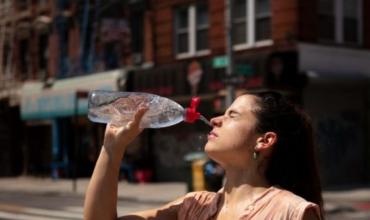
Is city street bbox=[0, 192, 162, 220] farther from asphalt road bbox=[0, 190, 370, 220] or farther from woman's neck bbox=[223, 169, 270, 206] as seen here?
woman's neck bbox=[223, 169, 270, 206]

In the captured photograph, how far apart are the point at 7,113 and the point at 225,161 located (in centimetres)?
3570

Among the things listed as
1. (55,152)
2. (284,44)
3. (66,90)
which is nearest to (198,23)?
(284,44)

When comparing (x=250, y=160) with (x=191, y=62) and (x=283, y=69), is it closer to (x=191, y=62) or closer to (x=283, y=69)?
(x=283, y=69)

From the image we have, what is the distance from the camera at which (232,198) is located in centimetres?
280

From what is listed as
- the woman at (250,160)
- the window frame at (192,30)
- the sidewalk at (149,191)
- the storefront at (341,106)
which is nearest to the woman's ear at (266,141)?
the woman at (250,160)

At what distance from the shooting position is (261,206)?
2676mm

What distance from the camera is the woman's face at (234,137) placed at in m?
2.73

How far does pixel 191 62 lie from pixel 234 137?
2343cm

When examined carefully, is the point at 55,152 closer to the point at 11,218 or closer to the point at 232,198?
the point at 11,218

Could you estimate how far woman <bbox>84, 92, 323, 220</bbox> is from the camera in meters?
2.72

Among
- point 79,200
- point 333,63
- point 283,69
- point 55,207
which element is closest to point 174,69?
point 283,69

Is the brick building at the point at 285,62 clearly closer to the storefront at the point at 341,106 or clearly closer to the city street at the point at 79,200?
the storefront at the point at 341,106

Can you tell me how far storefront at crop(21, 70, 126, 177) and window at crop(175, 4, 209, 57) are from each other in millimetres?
2984

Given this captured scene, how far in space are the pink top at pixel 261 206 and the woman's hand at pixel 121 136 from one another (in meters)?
0.39
